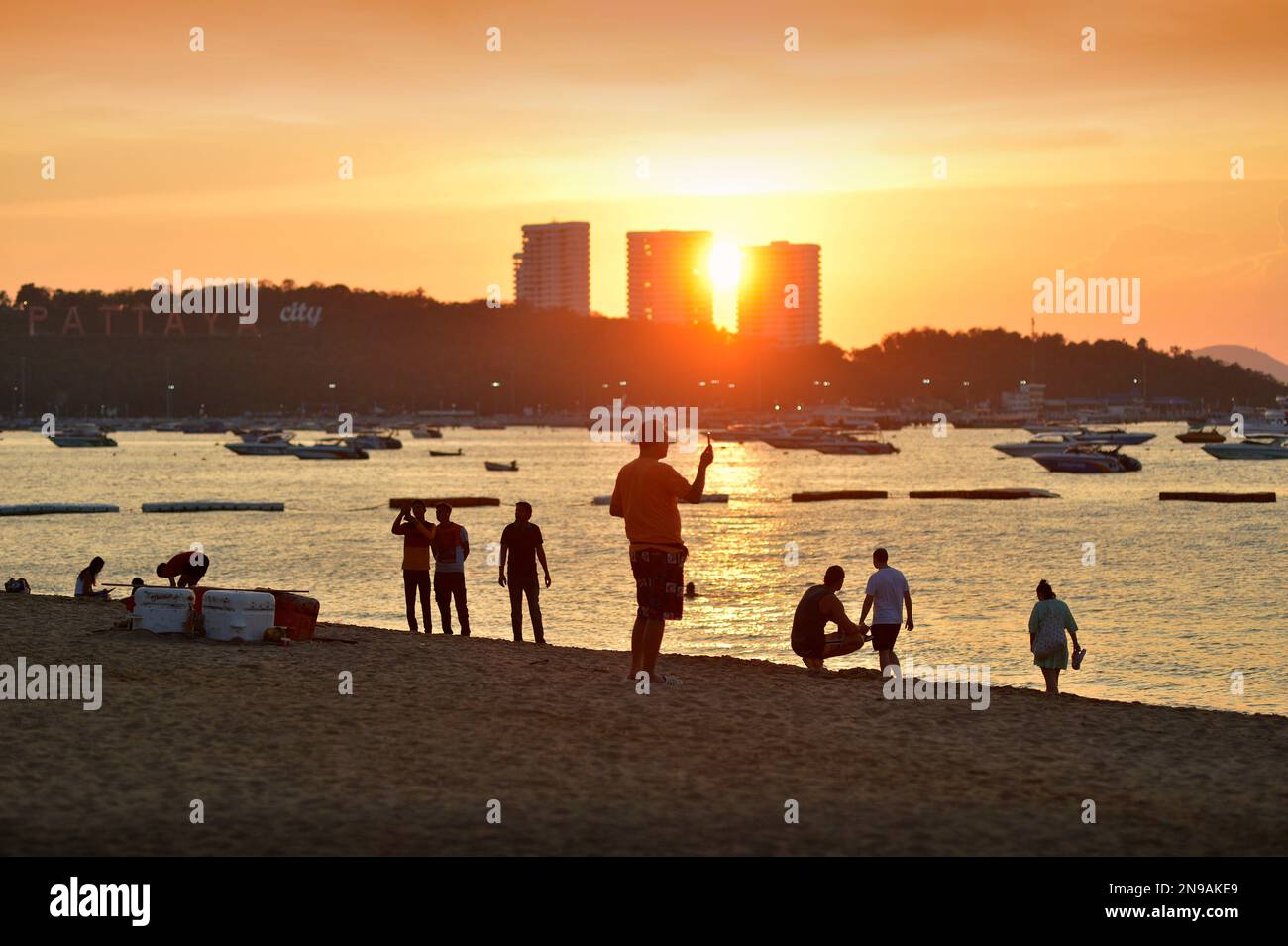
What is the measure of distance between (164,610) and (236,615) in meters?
0.98

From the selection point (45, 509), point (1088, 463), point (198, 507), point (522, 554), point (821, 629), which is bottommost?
point (198, 507)

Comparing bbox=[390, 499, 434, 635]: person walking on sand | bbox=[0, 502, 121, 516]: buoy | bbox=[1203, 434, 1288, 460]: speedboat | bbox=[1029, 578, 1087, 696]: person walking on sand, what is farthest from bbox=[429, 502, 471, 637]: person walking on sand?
bbox=[1203, 434, 1288, 460]: speedboat

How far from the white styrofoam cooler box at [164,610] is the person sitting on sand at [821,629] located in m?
7.20

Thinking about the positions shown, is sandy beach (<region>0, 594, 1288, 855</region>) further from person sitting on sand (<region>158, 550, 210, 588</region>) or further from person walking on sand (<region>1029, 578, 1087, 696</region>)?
person sitting on sand (<region>158, 550, 210, 588</region>)

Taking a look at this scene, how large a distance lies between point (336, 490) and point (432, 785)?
320 feet

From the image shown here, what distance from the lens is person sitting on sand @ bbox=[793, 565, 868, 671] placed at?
54.9ft

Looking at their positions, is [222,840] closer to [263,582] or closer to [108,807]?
[108,807]

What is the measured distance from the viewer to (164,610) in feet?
56.9

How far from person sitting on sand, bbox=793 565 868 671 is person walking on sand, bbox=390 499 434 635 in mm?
5812

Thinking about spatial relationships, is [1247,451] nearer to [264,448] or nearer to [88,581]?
[264,448]

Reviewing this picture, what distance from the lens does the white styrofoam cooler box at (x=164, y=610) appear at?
1730 cm

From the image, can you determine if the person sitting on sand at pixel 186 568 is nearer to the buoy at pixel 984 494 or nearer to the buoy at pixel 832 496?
the buoy at pixel 832 496

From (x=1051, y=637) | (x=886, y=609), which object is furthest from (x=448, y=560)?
(x=1051, y=637)
